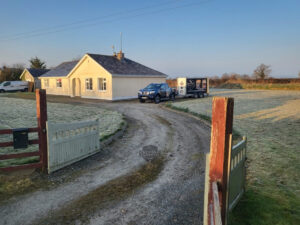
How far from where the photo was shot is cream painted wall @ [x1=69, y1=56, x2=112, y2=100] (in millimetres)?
26641

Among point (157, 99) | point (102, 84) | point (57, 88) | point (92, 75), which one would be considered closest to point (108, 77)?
point (102, 84)

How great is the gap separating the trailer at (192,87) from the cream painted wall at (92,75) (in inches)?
339

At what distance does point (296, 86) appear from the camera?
1770 inches

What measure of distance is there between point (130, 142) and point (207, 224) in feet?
22.3

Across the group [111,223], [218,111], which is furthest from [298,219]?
[111,223]

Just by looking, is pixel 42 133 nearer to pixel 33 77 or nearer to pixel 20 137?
pixel 20 137

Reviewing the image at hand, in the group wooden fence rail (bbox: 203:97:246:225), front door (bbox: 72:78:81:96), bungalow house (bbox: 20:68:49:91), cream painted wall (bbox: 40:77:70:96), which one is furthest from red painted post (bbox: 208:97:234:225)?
bungalow house (bbox: 20:68:49:91)

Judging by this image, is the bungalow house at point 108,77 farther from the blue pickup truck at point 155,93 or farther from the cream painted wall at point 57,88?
the blue pickup truck at point 155,93

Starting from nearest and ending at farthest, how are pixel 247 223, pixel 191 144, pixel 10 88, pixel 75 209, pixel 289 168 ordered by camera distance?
1. pixel 247 223
2. pixel 75 209
3. pixel 289 168
4. pixel 191 144
5. pixel 10 88

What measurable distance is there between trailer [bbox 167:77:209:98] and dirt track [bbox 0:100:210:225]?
21027 millimetres

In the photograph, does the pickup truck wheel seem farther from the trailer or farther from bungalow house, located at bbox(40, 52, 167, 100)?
the trailer

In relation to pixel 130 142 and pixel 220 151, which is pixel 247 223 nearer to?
pixel 220 151

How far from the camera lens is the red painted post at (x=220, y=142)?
280 cm

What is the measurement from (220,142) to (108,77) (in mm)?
24552
